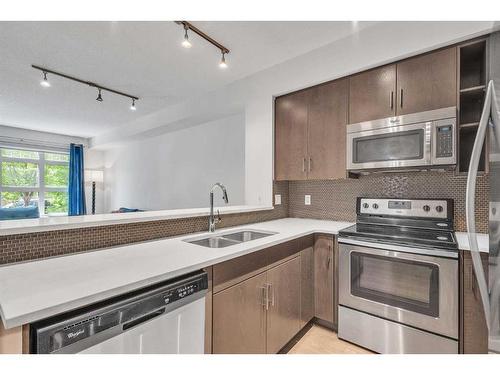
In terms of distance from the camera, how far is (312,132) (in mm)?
2363

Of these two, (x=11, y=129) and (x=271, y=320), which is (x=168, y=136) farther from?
(x=271, y=320)

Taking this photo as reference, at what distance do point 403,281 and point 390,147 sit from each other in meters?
0.97

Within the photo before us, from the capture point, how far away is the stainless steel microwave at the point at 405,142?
65.4 inches

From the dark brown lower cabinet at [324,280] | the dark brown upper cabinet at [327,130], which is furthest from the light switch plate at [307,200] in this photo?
the dark brown lower cabinet at [324,280]

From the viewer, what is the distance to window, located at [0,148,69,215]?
5309 mm

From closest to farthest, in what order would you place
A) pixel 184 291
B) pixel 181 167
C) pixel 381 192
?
1. pixel 184 291
2. pixel 381 192
3. pixel 181 167

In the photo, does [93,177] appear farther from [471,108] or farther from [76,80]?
[471,108]

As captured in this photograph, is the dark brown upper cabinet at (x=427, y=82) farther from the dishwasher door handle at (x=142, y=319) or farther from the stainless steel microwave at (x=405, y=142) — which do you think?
the dishwasher door handle at (x=142, y=319)

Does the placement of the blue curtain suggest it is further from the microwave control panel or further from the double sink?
the microwave control panel

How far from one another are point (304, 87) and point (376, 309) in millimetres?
1992

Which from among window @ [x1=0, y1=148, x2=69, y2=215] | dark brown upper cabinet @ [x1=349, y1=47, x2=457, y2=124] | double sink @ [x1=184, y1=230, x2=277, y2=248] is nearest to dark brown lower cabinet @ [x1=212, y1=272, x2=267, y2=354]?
double sink @ [x1=184, y1=230, x2=277, y2=248]

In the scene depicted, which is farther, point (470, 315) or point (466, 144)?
point (466, 144)

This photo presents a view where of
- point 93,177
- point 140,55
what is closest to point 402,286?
point 140,55
